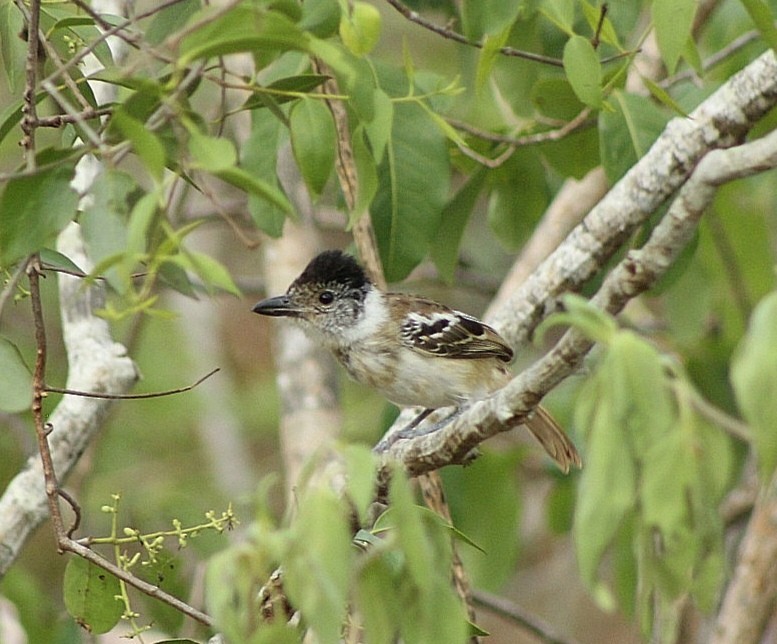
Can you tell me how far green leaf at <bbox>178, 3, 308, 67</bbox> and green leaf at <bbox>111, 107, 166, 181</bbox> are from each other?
0.33 ft

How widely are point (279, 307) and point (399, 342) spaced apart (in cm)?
42

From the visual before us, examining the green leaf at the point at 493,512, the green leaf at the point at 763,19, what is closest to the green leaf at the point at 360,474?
the green leaf at the point at 763,19

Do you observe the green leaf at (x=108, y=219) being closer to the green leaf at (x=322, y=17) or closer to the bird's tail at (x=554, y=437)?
the green leaf at (x=322, y=17)

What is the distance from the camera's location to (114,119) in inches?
66.0

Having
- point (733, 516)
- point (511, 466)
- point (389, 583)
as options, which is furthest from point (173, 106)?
point (733, 516)

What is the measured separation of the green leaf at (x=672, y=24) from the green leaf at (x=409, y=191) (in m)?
1.05

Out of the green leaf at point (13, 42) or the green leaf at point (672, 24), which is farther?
the green leaf at point (13, 42)

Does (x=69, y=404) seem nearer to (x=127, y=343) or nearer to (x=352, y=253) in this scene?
(x=352, y=253)

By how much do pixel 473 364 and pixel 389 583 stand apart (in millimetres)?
2560

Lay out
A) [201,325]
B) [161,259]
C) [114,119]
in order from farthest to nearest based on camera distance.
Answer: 1. [201,325]
2. [114,119]
3. [161,259]

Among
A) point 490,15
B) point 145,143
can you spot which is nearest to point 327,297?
point 490,15

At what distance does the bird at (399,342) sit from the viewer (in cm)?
403

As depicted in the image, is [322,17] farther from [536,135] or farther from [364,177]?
[536,135]

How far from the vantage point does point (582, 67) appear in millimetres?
2645
